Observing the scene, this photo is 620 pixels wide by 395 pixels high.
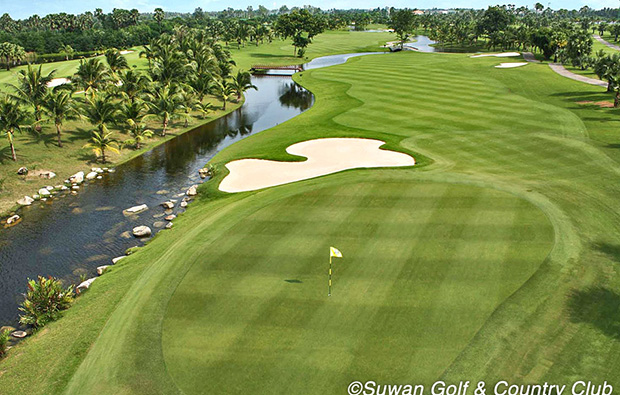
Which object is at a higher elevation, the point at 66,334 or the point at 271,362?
the point at 271,362

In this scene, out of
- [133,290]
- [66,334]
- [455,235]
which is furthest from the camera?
[455,235]

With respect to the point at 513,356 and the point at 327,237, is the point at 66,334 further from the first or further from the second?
the point at 513,356

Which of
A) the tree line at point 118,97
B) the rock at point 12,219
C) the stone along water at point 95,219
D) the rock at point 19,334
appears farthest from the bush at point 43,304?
the tree line at point 118,97

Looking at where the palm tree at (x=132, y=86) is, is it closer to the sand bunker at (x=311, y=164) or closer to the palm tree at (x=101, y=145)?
the palm tree at (x=101, y=145)

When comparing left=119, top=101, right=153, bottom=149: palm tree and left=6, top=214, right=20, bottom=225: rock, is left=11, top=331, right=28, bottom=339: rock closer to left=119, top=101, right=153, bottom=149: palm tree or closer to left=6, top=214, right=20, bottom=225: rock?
left=6, top=214, right=20, bottom=225: rock

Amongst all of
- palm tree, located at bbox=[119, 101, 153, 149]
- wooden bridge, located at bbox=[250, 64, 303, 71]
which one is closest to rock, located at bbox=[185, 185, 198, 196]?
palm tree, located at bbox=[119, 101, 153, 149]

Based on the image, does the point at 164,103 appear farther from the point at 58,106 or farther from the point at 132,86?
the point at 58,106

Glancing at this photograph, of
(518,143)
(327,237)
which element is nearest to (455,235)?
(327,237)
